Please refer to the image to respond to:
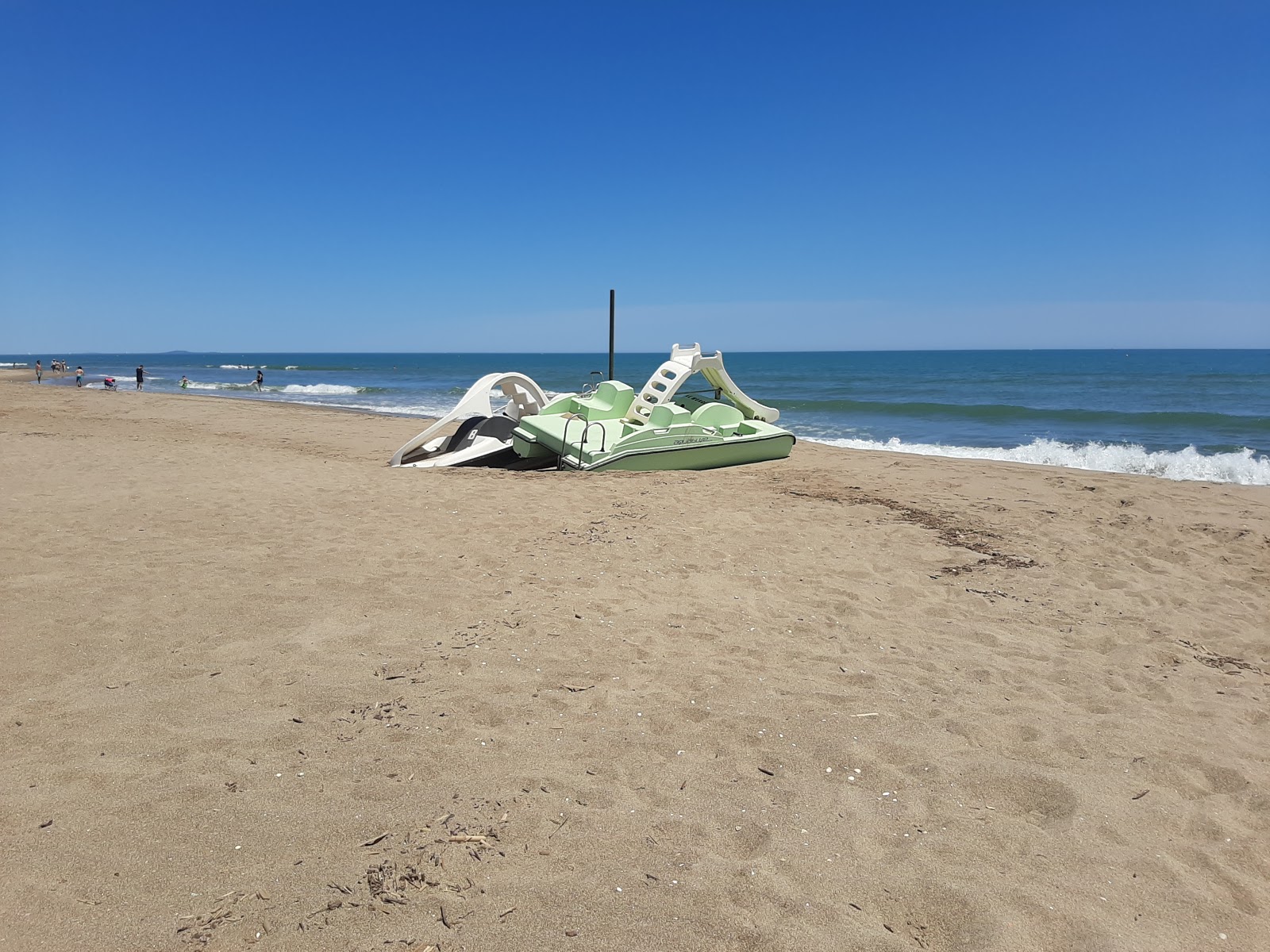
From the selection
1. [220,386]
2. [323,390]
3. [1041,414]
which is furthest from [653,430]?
[220,386]

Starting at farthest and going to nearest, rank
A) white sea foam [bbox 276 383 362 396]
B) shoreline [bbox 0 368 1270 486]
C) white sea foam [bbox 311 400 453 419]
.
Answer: white sea foam [bbox 276 383 362 396] < white sea foam [bbox 311 400 453 419] < shoreline [bbox 0 368 1270 486]

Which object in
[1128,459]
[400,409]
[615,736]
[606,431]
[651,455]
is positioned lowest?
[615,736]

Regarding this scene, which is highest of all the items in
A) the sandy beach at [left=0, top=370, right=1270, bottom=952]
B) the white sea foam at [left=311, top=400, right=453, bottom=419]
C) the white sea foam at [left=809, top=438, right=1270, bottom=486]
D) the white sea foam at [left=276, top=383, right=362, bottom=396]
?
the white sea foam at [left=276, top=383, right=362, bottom=396]

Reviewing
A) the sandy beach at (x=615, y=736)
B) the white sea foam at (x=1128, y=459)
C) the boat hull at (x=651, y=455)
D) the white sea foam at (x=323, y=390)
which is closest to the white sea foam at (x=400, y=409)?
the white sea foam at (x=323, y=390)

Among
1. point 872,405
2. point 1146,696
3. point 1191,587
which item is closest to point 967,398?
point 872,405

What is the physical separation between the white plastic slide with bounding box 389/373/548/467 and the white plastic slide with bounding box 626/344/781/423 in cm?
165

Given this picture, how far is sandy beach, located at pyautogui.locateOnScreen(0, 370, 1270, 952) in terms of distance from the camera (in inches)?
84.4

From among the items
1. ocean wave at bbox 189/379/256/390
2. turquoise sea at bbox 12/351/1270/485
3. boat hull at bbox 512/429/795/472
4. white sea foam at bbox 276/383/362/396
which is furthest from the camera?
ocean wave at bbox 189/379/256/390

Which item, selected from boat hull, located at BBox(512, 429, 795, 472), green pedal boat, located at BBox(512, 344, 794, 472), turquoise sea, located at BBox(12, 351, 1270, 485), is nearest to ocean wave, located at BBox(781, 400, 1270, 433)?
turquoise sea, located at BBox(12, 351, 1270, 485)

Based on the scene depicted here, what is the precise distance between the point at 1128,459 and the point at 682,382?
9.74 meters

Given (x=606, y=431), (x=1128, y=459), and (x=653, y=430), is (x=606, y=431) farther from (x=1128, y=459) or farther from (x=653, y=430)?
(x=1128, y=459)

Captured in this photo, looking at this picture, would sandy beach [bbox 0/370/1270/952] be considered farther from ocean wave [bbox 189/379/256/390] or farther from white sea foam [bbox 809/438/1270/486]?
ocean wave [bbox 189/379/256/390]

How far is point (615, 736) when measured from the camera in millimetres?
3104

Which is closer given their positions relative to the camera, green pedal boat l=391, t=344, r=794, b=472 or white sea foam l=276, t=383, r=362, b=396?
green pedal boat l=391, t=344, r=794, b=472
